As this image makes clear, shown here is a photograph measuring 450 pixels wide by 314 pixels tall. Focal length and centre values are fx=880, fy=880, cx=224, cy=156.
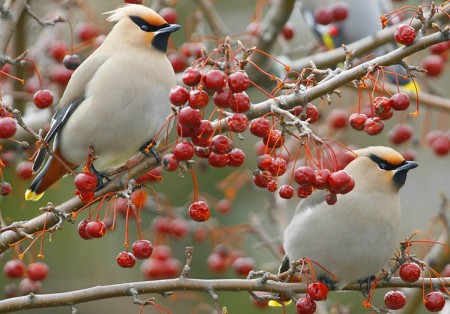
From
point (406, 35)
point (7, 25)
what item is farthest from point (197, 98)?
A: point (7, 25)

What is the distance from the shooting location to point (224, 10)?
376 inches

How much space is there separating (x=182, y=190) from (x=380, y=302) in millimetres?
2016

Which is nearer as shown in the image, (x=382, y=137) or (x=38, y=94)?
(x=38, y=94)

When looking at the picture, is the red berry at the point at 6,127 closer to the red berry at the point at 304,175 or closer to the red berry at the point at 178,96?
the red berry at the point at 178,96

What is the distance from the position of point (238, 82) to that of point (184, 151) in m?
0.30

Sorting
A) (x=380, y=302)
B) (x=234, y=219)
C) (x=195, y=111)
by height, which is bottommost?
(x=380, y=302)

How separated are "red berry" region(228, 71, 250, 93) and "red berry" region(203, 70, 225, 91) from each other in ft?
0.09

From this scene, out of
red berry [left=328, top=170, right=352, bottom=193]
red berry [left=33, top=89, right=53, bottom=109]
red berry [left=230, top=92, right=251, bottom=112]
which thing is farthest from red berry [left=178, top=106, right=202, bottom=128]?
red berry [left=33, top=89, right=53, bottom=109]

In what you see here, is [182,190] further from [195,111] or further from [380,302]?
[195,111]

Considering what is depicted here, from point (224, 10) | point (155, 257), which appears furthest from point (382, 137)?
point (155, 257)

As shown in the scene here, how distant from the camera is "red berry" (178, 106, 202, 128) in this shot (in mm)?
2670

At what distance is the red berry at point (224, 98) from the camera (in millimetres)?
2699

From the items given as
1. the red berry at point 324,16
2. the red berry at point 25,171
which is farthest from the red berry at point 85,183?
the red berry at point 324,16

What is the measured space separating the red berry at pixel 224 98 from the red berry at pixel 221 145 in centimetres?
10
